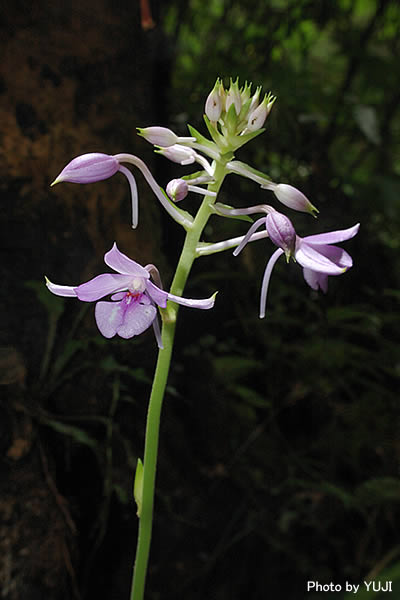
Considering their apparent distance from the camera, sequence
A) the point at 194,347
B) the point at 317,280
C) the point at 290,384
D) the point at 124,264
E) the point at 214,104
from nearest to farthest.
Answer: the point at 124,264, the point at 214,104, the point at 317,280, the point at 194,347, the point at 290,384

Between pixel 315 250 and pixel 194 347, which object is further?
pixel 194 347

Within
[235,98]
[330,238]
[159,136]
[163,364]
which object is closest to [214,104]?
[235,98]

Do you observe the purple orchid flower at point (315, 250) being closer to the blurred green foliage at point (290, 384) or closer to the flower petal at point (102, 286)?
the flower petal at point (102, 286)

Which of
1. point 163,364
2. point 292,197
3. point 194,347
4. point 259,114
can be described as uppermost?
point 259,114

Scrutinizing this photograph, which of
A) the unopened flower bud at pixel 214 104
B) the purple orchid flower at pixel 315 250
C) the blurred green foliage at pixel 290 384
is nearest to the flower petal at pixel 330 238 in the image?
the purple orchid flower at pixel 315 250

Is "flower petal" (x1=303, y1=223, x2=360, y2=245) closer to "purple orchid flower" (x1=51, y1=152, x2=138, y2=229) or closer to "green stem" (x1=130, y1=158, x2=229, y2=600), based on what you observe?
"green stem" (x1=130, y1=158, x2=229, y2=600)

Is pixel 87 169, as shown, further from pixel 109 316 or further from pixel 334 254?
pixel 334 254

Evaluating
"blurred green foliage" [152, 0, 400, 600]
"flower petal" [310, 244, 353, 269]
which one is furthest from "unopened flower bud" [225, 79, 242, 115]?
"blurred green foliage" [152, 0, 400, 600]

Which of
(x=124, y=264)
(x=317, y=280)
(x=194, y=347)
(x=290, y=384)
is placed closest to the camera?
(x=124, y=264)
